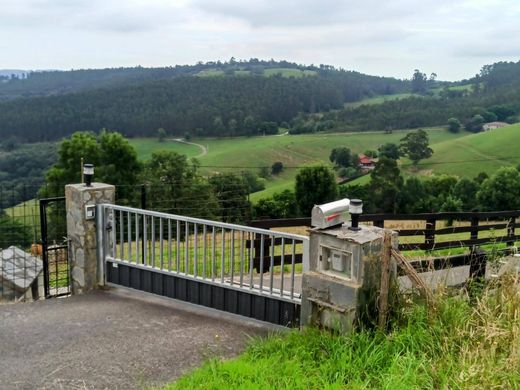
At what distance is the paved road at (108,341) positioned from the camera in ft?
12.8

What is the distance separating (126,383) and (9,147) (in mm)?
64304

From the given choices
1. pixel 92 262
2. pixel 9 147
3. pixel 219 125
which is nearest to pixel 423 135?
pixel 219 125

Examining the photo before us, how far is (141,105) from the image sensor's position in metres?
83.7

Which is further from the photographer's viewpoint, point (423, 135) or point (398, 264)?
point (423, 135)

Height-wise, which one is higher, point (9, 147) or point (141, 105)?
point (141, 105)

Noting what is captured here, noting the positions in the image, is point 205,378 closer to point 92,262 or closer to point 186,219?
point 186,219

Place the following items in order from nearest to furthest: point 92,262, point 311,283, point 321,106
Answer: point 311,283 < point 92,262 < point 321,106

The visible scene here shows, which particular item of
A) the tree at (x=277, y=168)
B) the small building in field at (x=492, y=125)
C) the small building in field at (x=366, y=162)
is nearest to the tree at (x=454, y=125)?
the small building in field at (x=492, y=125)

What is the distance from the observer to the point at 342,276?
13.4 ft

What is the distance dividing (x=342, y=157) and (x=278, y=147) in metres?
13.6

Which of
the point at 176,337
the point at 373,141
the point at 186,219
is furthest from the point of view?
the point at 373,141

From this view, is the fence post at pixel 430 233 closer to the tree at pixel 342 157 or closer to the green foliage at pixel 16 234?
the green foliage at pixel 16 234

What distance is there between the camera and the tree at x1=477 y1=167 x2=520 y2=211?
38.0 m

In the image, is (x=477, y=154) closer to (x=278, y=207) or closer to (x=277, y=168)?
(x=277, y=168)
